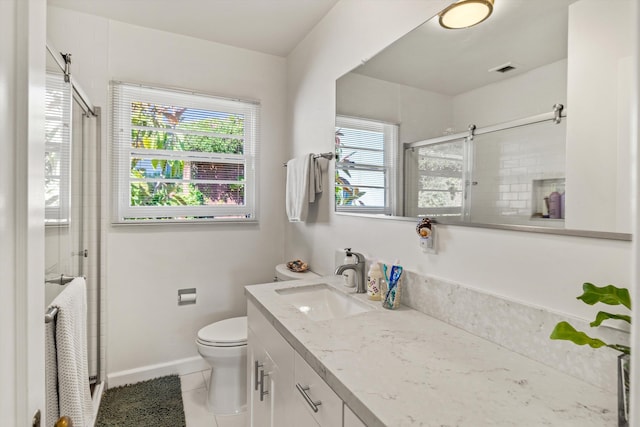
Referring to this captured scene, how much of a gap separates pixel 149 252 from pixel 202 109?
1098mm

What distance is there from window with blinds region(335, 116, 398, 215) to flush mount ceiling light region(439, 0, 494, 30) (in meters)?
0.44

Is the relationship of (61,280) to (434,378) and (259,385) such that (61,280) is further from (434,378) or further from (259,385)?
(434,378)

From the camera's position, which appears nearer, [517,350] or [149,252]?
[517,350]

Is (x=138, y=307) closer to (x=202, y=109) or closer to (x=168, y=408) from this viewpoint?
(x=168, y=408)

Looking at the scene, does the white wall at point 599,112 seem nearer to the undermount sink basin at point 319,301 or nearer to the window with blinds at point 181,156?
the undermount sink basin at point 319,301

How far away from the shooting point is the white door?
1.46 ft

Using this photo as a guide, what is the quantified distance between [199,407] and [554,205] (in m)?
2.14

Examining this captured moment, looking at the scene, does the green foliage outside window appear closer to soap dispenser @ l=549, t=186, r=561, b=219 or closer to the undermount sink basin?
the undermount sink basin

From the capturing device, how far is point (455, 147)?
118 centimetres

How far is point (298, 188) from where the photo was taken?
7.10 feet

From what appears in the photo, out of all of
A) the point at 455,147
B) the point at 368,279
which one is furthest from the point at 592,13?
the point at 368,279

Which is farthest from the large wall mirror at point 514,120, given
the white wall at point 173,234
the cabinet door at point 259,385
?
the white wall at point 173,234

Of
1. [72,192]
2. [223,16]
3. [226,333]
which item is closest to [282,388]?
[226,333]

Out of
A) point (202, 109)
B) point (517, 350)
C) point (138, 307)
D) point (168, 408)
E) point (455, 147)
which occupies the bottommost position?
point (168, 408)
